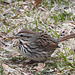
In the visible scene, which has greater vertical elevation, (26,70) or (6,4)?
(6,4)

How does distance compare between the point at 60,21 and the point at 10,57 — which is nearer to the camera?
the point at 10,57

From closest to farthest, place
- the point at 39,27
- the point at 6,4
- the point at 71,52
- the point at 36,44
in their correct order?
the point at 36,44 < the point at 71,52 < the point at 39,27 < the point at 6,4

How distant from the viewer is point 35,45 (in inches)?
228

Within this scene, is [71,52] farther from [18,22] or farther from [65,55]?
[18,22]

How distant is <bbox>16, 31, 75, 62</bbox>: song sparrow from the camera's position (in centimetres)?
568

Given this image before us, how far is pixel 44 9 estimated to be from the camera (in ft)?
27.0

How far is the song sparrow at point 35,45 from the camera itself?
568 cm

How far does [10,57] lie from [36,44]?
897 millimetres

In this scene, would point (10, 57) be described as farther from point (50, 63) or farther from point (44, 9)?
point (44, 9)

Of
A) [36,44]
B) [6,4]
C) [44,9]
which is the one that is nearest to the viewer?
[36,44]

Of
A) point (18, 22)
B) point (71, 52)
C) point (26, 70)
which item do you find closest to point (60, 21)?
point (18, 22)

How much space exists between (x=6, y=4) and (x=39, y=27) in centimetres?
191

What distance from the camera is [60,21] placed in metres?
7.68

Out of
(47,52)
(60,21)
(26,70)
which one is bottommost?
(26,70)
